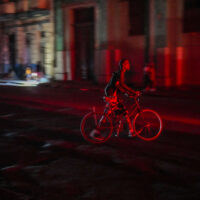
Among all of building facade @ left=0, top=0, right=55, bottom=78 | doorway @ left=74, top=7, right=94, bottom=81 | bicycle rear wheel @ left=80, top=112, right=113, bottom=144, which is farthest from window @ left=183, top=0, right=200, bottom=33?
bicycle rear wheel @ left=80, top=112, right=113, bottom=144

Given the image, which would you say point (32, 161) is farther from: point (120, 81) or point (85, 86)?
point (85, 86)

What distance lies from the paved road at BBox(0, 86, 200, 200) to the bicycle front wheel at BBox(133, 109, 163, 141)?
186 mm

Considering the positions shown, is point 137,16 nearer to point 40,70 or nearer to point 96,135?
point 40,70

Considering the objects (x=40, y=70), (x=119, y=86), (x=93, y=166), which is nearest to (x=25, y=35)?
(x=40, y=70)

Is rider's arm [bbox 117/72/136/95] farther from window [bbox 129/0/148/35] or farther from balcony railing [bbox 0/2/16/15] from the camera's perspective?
balcony railing [bbox 0/2/16/15]

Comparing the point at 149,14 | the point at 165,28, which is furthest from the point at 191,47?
the point at 149,14

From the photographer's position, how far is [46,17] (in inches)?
1051

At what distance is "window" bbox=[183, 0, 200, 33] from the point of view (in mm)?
19031

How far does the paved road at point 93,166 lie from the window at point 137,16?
1455cm

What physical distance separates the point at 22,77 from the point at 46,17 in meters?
5.84

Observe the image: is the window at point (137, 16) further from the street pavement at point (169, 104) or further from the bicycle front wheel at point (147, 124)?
the bicycle front wheel at point (147, 124)

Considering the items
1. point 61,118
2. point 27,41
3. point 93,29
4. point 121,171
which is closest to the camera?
point 121,171

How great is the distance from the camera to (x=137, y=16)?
21719mm

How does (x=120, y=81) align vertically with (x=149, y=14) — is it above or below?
below
